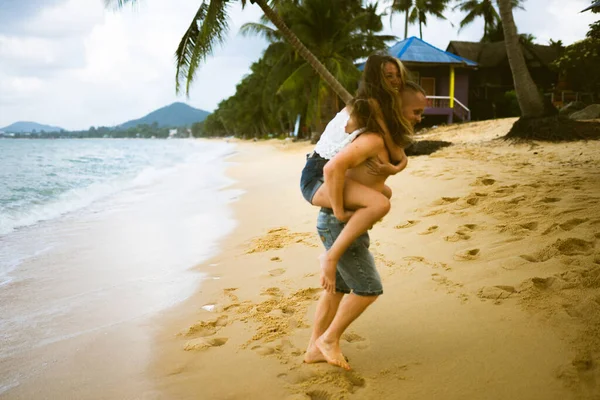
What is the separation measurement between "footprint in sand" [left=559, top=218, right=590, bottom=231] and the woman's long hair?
2.35m

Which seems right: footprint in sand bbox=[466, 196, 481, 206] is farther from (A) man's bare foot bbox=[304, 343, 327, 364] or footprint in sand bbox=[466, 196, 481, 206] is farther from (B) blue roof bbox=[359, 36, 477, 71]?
(B) blue roof bbox=[359, 36, 477, 71]

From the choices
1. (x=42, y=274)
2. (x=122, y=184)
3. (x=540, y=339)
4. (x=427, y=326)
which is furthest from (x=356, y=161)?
(x=122, y=184)

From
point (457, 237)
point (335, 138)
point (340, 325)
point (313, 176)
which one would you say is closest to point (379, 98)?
point (335, 138)

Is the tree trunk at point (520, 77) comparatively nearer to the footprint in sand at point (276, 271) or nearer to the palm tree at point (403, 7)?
the footprint in sand at point (276, 271)

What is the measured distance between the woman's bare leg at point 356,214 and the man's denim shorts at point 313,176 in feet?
0.47

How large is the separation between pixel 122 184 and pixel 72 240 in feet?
27.7

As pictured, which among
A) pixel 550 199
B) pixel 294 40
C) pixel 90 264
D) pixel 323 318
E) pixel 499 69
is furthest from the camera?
pixel 499 69

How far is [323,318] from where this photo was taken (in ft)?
7.09

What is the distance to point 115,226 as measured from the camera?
6707 mm

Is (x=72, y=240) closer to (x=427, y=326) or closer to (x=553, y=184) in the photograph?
(x=427, y=326)

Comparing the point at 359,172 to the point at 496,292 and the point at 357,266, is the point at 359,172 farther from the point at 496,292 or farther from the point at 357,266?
the point at 496,292

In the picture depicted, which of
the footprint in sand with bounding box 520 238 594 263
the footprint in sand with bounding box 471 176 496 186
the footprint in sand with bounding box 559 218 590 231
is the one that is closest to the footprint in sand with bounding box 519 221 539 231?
the footprint in sand with bounding box 559 218 590 231

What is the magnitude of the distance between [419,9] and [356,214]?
32002 millimetres

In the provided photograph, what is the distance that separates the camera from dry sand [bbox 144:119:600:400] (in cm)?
193
